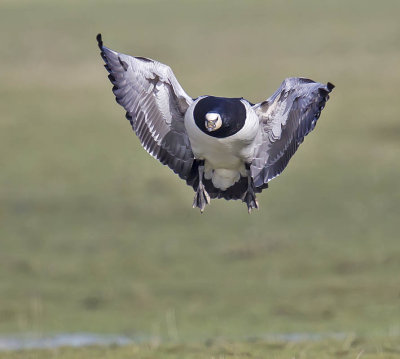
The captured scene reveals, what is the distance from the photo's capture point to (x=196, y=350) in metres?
9.18

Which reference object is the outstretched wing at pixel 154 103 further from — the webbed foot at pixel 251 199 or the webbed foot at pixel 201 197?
the webbed foot at pixel 251 199

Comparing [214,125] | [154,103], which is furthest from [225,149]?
[154,103]

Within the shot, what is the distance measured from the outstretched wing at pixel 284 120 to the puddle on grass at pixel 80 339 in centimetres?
156

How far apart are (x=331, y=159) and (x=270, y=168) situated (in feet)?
30.2

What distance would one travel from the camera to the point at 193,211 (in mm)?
16062

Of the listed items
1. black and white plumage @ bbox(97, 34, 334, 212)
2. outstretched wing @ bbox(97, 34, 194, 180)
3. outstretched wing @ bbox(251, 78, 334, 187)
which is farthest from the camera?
outstretched wing @ bbox(97, 34, 194, 180)

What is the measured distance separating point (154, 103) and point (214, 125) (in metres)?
1.07

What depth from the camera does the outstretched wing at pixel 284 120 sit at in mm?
8719

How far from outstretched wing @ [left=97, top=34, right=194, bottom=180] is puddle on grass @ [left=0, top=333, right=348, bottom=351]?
5.86 ft

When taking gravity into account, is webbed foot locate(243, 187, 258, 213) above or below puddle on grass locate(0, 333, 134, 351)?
above

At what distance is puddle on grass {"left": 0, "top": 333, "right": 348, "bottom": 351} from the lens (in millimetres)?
10141

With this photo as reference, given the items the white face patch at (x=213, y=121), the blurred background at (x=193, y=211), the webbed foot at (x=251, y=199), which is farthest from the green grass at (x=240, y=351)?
the white face patch at (x=213, y=121)

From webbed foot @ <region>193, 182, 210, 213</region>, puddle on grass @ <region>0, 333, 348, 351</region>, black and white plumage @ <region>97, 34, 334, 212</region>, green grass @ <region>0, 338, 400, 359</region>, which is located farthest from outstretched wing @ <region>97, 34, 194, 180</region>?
puddle on grass @ <region>0, 333, 348, 351</region>

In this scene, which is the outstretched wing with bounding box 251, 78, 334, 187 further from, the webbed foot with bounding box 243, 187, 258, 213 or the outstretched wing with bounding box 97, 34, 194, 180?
the outstretched wing with bounding box 97, 34, 194, 180
